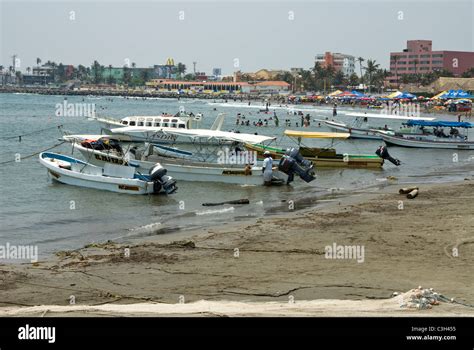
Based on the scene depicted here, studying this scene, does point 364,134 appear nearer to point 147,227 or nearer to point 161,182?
point 161,182

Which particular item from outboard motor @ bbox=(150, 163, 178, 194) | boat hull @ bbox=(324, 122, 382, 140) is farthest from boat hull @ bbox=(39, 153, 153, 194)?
boat hull @ bbox=(324, 122, 382, 140)

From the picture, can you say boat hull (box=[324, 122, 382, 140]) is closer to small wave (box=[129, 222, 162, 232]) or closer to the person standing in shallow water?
the person standing in shallow water

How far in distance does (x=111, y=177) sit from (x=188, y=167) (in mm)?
4623

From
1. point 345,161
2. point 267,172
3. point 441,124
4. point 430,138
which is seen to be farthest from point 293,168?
point 441,124

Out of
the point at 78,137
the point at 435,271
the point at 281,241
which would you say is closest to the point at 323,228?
the point at 281,241

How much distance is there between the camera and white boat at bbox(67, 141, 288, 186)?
104 ft

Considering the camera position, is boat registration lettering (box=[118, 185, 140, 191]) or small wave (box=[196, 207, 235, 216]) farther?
boat registration lettering (box=[118, 185, 140, 191])

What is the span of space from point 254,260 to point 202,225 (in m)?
6.80

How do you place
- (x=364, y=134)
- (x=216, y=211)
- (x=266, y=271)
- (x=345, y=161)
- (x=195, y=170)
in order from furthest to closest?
(x=364, y=134), (x=345, y=161), (x=195, y=170), (x=216, y=211), (x=266, y=271)

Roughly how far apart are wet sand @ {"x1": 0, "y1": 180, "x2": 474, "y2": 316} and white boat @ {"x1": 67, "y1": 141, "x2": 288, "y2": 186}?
9.34 meters

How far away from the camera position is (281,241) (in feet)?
60.6

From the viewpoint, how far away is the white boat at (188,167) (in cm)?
3181

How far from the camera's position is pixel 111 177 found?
96.8 feet
